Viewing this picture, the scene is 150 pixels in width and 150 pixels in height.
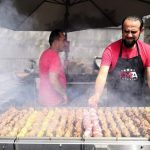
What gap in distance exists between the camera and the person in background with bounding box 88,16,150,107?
12.8 feet

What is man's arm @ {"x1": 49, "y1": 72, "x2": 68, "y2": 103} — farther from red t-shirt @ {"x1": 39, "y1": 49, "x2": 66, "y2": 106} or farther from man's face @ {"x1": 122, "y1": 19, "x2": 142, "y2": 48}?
man's face @ {"x1": 122, "y1": 19, "x2": 142, "y2": 48}

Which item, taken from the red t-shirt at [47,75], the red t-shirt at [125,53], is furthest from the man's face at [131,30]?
the red t-shirt at [47,75]

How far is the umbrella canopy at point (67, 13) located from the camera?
20.6 feet

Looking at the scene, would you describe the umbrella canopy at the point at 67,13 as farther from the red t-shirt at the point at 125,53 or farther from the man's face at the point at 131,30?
the man's face at the point at 131,30

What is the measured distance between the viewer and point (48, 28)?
7.32 meters

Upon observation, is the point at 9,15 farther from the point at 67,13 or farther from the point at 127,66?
the point at 127,66

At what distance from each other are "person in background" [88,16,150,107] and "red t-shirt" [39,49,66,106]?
997 mm

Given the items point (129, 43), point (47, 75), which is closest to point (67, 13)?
point (47, 75)

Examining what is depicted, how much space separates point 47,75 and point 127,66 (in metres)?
1.48

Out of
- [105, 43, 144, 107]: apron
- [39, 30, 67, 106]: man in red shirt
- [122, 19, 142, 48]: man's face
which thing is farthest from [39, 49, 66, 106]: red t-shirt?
[122, 19, 142, 48]: man's face

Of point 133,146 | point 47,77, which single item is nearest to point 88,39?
point 47,77

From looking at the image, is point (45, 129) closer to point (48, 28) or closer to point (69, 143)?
point (69, 143)

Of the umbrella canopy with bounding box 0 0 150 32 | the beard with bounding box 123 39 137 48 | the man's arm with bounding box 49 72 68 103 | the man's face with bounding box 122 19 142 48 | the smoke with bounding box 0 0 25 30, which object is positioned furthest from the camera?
the umbrella canopy with bounding box 0 0 150 32

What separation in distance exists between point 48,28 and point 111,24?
4.87 feet
